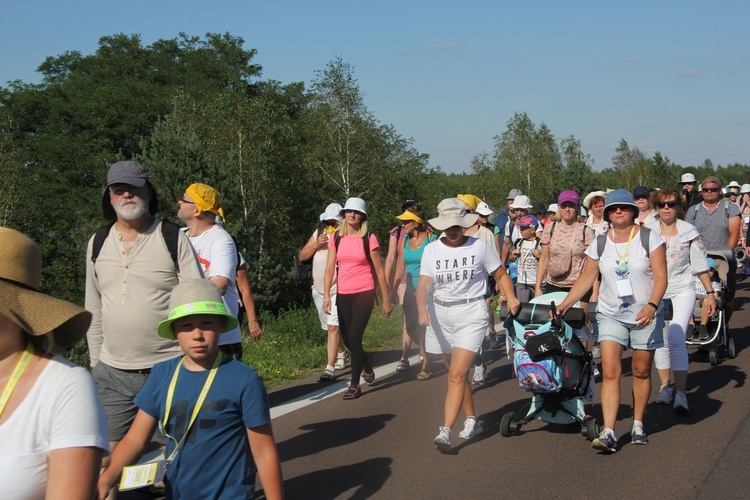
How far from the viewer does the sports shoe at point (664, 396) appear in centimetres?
778

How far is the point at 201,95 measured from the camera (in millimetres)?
57375

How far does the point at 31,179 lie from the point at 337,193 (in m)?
17.6

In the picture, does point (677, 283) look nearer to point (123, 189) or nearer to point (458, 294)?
point (458, 294)

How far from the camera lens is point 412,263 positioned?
9.80 meters

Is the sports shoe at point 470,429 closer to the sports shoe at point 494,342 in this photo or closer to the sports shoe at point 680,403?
the sports shoe at point 680,403

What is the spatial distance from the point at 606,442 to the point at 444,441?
45.7 inches

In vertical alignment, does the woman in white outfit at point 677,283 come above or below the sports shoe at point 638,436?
above

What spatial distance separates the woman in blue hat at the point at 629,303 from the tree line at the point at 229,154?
1755 cm

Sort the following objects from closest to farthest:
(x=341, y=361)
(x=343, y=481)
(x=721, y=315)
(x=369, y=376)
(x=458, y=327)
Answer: (x=343, y=481)
(x=458, y=327)
(x=369, y=376)
(x=721, y=315)
(x=341, y=361)

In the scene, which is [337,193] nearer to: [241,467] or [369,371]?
[369,371]

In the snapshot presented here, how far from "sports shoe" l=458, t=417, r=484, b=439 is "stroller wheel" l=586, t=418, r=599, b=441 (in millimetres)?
852

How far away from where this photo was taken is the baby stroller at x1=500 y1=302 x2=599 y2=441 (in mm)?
6496

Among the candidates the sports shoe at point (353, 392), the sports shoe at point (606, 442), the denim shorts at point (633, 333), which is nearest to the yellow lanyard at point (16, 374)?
the sports shoe at point (606, 442)

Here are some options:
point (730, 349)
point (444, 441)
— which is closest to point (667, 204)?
point (730, 349)
